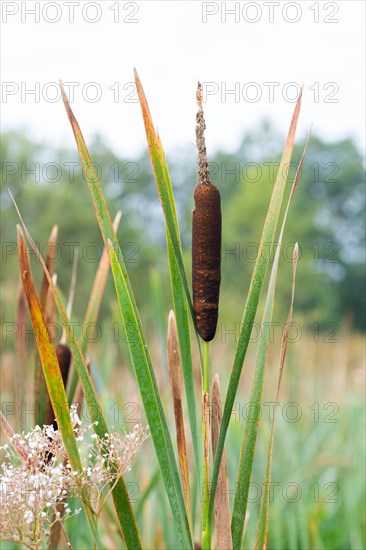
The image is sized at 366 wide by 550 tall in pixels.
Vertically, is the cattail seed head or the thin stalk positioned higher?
the cattail seed head

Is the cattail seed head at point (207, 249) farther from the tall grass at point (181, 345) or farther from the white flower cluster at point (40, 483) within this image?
the white flower cluster at point (40, 483)

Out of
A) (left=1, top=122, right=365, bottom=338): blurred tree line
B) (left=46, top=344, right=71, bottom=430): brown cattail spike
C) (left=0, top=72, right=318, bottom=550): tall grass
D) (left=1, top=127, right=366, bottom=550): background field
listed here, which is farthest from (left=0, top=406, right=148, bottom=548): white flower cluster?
(left=1, top=122, right=365, bottom=338): blurred tree line

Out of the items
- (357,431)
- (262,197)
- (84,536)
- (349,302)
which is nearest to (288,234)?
(262,197)

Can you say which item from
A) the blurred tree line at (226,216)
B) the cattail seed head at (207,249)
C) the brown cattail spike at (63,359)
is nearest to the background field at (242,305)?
the blurred tree line at (226,216)

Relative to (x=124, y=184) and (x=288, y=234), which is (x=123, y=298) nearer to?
(x=288, y=234)

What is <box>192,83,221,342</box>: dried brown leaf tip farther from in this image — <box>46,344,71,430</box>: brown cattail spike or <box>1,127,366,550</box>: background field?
<box>1,127,366,550</box>: background field
